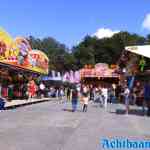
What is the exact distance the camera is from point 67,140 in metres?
14.4

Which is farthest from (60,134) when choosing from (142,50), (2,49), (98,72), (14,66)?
(98,72)

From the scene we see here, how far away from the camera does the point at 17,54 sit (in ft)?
135

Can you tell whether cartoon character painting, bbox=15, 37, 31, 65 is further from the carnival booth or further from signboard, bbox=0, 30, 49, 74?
the carnival booth

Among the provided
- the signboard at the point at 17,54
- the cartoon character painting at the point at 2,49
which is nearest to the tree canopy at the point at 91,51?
the signboard at the point at 17,54

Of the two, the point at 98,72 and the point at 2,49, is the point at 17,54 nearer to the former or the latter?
the point at 2,49

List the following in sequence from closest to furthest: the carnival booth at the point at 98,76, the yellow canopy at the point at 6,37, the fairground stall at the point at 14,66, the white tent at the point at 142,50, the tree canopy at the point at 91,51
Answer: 1. the white tent at the point at 142,50
2. the yellow canopy at the point at 6,37
3. the fairground stall at the point at 14,66
4. the carnival booth at the point at 98,76
5. the tree canopy at the point at 91,51

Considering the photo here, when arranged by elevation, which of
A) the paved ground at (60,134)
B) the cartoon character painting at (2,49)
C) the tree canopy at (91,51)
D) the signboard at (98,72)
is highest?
the tree canopy at (91,51)

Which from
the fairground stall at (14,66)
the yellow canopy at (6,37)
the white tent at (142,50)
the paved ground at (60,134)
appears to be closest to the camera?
the paved ground at (60,134)

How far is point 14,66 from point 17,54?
3172mm

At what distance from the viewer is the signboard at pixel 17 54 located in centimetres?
3619

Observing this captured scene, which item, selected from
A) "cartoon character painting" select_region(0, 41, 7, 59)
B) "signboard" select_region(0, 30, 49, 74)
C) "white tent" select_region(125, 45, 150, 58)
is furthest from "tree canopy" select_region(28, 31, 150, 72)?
"white tent" select_region(125, 45, 150, 58)

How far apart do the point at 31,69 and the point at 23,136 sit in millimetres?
31481

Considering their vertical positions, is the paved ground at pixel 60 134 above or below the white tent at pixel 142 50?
below

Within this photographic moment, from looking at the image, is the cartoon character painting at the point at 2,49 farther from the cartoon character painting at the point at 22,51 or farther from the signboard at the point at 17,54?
the cartoon character painting at the point at 22,51
